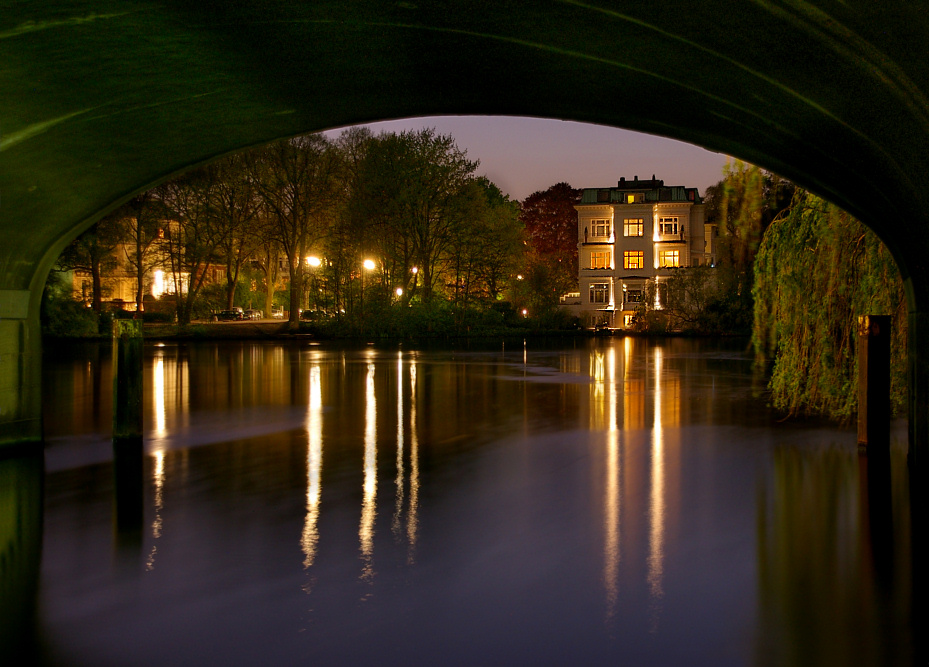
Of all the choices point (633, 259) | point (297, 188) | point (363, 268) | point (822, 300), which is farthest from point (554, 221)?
point (822, 300)

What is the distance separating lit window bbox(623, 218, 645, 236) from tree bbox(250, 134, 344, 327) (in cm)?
3020

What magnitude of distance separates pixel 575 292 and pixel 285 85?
3380 inches

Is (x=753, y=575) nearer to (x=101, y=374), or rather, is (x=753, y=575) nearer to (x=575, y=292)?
(x=101, y=374)

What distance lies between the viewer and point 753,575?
635 cm

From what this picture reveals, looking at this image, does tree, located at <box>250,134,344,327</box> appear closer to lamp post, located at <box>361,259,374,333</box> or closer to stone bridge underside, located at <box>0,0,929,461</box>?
lamp post, located at <box>361,259,374,333</box>

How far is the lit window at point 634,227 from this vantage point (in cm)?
7519

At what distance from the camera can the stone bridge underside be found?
19.9ft

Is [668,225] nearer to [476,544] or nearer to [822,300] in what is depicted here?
[822,300]

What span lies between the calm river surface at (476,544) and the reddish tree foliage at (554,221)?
8309 centimetres

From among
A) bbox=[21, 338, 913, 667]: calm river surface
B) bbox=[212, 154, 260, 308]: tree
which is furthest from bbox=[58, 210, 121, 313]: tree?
bbox=[21, 338, 913, 667]: calm river surface

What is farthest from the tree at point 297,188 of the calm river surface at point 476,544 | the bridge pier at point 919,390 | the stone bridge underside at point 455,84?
the bridge pier at point 919,390

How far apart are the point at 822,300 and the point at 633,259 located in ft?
205

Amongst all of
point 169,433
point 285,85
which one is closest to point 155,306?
point 169,433

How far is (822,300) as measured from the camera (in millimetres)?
13531
